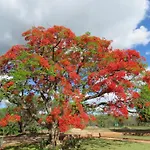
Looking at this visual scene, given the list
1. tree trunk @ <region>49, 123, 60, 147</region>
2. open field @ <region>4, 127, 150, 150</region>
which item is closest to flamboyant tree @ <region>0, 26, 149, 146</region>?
tree trunk @ <region>49, 123, 60, 147</region>

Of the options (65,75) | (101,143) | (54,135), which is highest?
(65,75)

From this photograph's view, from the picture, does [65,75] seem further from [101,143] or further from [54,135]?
[101,143]

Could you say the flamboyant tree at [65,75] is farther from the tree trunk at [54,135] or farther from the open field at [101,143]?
the open field at [101,143]

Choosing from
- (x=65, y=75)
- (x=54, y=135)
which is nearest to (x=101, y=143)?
(x=54, y=135)

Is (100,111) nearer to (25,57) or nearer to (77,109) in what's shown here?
(77,109)

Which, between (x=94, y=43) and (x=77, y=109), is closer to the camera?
(x=77, y=109)

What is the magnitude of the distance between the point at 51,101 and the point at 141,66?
7086 millimetres

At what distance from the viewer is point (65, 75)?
1978 centimetres

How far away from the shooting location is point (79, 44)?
20.6 m

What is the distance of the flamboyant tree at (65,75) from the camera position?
61.2 ft

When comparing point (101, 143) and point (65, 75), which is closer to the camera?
point (65, 75)

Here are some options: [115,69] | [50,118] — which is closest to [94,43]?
[115,69]

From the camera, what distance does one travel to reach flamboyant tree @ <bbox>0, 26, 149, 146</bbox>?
1866cm

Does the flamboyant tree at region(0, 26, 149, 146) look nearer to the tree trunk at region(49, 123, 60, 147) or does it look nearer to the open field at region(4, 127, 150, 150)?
the tree trunk at region(49, 123, 60, 147)
